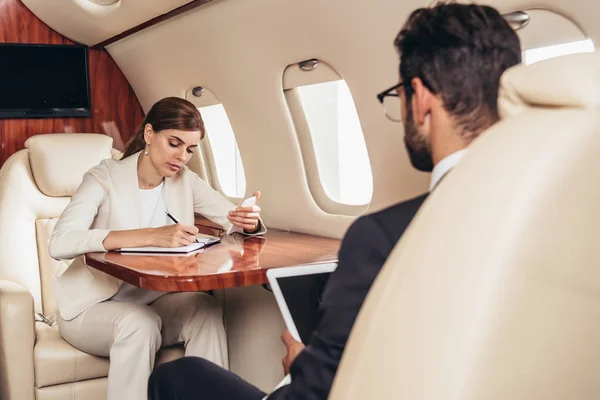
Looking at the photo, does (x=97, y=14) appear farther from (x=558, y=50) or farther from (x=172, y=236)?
(x=558, y=50)

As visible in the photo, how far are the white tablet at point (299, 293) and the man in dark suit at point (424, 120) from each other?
475 millimetres

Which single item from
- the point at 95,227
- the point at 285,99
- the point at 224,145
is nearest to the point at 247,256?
the point at 95,227

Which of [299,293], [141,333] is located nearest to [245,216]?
[141,333]

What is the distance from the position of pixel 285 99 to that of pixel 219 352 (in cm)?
130

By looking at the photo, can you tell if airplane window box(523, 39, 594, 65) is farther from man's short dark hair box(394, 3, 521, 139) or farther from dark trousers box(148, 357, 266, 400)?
dark trousers box(148, 357, 266, 400)

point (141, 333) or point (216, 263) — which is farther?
point (141, 333)

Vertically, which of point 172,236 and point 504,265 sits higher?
point 504,265

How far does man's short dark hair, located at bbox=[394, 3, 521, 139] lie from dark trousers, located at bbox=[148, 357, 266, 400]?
0.91 meters

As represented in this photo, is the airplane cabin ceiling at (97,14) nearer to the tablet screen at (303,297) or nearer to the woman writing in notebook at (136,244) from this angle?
the woman writing in notebook at (136,244)

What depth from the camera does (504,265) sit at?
101cm

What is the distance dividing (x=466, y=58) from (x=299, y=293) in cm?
87

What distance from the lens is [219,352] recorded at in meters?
2.97

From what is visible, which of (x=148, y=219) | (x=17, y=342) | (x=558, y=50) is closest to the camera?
(x=558, y=50)

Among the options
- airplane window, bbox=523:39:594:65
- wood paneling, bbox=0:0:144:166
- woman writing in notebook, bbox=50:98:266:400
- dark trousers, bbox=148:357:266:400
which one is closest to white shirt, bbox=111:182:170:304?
woman writing in notebook, bbox=50:98:266:400
